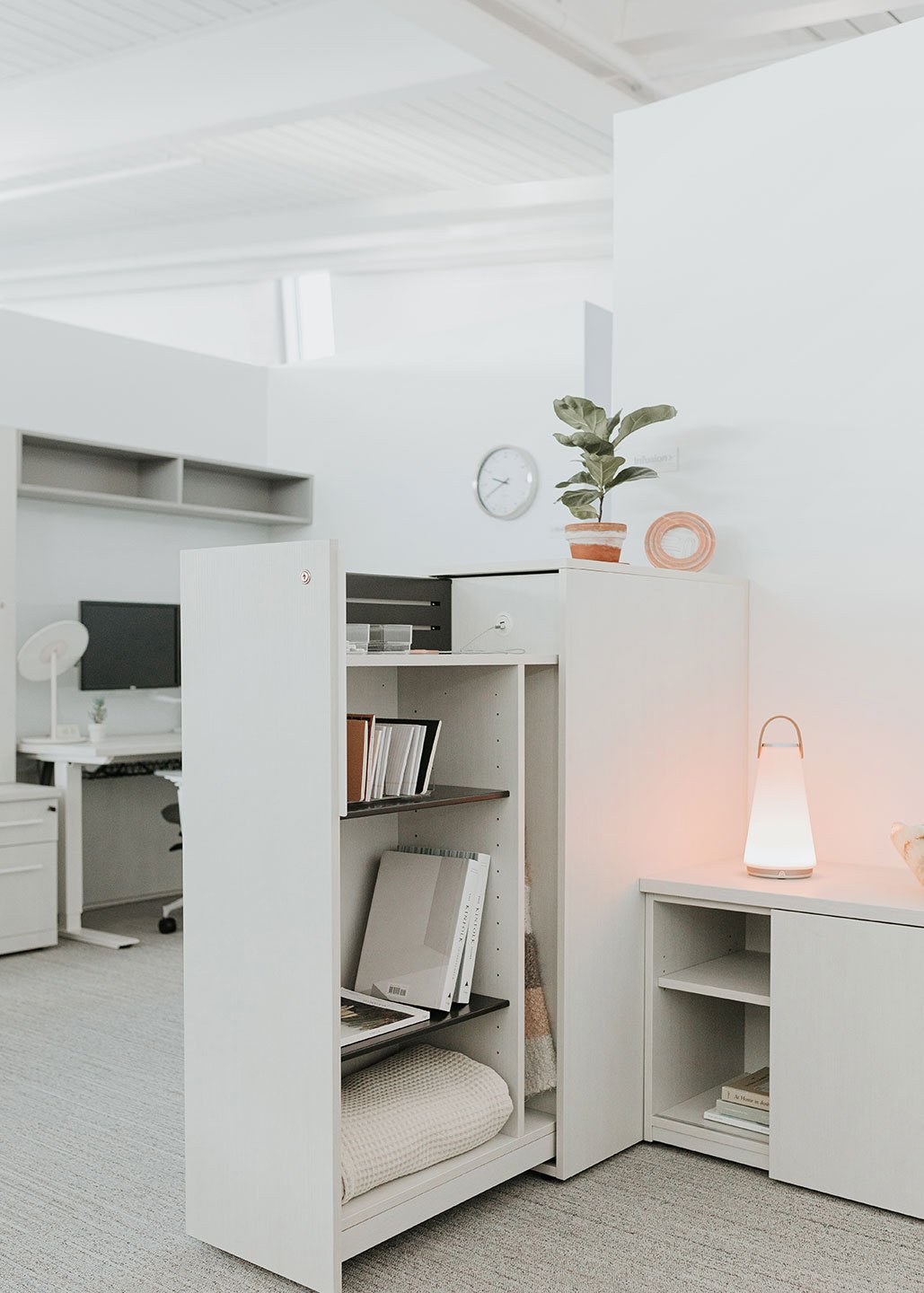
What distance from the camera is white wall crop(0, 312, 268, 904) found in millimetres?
6102

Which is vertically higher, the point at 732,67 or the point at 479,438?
the point at 732,67

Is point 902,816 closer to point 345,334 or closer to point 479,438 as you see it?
point 479,438

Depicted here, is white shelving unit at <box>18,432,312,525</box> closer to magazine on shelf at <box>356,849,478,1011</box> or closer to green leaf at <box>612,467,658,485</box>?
green leaf at <box>612,467,658,485</box>

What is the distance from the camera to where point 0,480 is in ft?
18.3

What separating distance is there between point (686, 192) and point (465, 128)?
2.74 metres

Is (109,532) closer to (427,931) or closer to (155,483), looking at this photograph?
(155,483)

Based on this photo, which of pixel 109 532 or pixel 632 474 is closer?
pixel 632 474

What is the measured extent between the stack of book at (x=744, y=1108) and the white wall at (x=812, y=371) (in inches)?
28.2

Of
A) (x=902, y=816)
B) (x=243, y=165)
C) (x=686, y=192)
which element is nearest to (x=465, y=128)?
(x=243, y=165)

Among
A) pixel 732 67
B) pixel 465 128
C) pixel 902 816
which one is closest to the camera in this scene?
pixel 902 816

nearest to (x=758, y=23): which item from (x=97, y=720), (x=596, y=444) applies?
(x=596, y=444)

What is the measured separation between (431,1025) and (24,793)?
128 inches

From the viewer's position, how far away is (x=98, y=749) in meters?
5.50

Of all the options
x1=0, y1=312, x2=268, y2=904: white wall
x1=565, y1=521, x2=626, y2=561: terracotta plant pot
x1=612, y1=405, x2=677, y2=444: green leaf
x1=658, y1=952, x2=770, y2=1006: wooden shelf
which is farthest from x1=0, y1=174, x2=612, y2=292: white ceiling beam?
x1=658, y1=952, x2=770, y2=1006: wooden shelf
